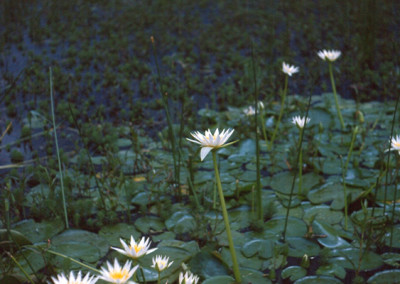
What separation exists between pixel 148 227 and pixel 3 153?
1541 mm

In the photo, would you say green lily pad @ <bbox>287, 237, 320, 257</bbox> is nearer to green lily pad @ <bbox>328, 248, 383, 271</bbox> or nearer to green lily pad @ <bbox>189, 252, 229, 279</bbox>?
green lily pad @ <bbox>328, 248, 383, 271</bbox>

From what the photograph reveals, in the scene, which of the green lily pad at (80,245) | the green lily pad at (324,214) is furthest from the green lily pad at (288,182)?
the green lily pad at (80,245)

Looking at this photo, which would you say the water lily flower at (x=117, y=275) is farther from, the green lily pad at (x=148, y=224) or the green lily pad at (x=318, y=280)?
the green lily pad at (x=148, y=224)

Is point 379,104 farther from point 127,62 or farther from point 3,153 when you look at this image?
point 3,153

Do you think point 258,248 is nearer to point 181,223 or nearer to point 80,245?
point 181,223

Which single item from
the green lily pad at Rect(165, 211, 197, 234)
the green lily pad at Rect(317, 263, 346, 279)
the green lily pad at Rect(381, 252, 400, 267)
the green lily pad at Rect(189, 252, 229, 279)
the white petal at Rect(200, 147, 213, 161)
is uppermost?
the white petal at Rect(200, 147, 213, 161)

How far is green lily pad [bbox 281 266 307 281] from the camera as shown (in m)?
1.89

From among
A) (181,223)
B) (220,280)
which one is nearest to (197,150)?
(181,223)

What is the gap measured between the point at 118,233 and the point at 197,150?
2.03 ft

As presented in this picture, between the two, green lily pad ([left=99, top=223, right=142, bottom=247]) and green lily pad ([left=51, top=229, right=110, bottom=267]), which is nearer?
green lily pad ([left=51, top=229, right=110, bottom=267])

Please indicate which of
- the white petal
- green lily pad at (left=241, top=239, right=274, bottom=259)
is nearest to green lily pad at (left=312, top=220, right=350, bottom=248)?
green lily pad at (left=241, top=239, right=274, bottom=259)

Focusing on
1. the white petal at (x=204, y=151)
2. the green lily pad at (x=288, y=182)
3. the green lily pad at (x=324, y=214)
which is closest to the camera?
the white petal at (x=204, y=151)

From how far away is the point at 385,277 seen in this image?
1.82 meters

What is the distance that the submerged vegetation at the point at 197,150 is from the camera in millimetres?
1961
